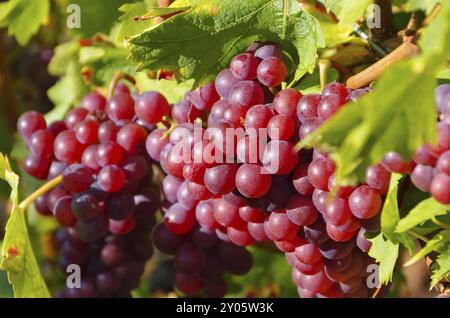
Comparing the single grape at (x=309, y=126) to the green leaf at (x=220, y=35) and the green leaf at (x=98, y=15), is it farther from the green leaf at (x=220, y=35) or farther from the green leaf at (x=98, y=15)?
the green leaf at (x=98, y=15)

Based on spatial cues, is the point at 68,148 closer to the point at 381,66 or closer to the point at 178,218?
→ the point at 178,218

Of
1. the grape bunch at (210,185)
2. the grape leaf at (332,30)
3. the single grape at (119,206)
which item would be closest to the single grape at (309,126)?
the grape bunch at (210,185)

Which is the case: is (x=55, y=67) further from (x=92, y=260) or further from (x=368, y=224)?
(x=368, y=224)

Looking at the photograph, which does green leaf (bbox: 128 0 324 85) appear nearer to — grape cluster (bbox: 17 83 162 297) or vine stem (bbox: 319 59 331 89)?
vine stem (bbox: 319 59 331 89)

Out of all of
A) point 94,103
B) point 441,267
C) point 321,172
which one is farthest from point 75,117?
point 441,267

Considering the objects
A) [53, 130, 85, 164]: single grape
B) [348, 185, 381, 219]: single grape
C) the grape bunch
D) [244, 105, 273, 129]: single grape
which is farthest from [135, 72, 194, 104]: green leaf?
[348, 185, 381, 219]: single grape

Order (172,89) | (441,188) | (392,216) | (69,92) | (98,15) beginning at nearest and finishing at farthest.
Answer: (441,188) → (392,216) → (172,89) → (98,15) → (69,92)
